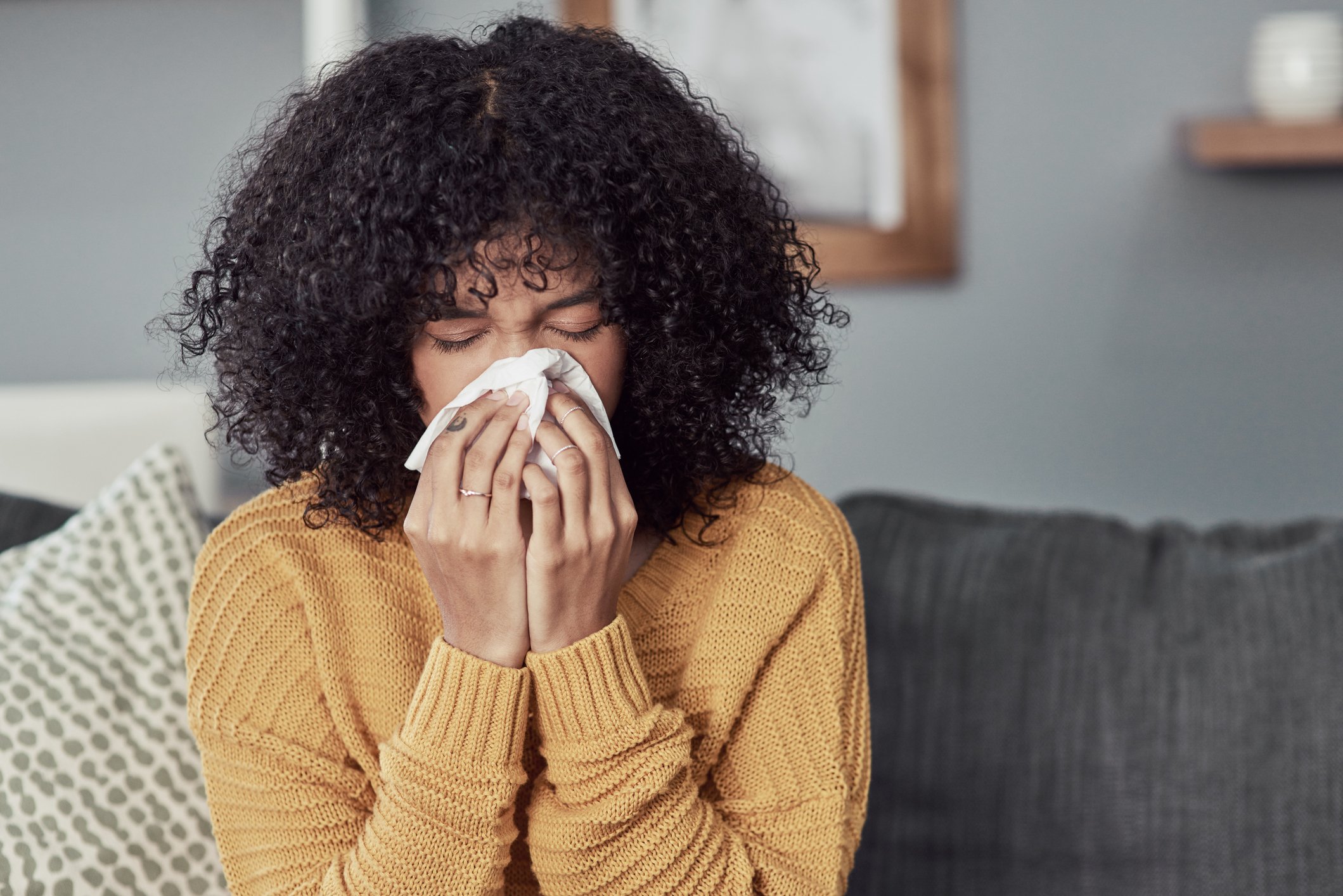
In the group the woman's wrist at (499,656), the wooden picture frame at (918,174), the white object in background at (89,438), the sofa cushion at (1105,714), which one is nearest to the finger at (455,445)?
the woman's wrist at (499,656)

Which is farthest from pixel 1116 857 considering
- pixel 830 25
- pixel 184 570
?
pixel 830 25

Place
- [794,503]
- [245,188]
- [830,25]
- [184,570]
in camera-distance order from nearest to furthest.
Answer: [245,188] < [794,503] < [184,570] < [830,25]

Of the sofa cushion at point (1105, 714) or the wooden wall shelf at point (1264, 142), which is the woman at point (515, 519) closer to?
the sofa cushion at point (1105, 714)

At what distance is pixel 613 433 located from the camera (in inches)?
37.8

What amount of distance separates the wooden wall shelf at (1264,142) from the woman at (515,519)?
49.4 inches

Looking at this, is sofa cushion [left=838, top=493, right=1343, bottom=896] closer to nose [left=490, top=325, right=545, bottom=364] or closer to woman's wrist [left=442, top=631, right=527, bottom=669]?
woman's wrist [left=442, top=631, right=527, bottom=669]

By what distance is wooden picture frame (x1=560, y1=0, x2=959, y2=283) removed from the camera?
2074 mm

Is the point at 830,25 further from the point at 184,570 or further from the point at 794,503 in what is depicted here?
the point at 184,570

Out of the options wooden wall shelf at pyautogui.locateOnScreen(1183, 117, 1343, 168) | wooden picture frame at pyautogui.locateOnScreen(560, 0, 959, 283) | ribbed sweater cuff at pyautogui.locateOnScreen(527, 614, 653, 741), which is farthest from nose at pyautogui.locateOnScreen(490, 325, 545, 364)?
wooden wall shelf at pyautogui.locateOnScreen(1183, 117, 1343, 168)

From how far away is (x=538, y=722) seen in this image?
0.94 m

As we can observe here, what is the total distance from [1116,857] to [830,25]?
1.41m

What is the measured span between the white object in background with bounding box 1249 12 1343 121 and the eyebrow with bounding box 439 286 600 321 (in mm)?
1568

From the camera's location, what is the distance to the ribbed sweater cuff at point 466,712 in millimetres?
874

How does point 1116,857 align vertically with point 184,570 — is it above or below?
below
